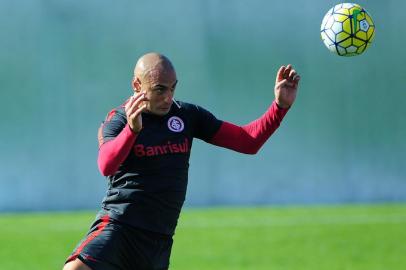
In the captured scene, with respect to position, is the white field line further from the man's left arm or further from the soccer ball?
the man's left arm

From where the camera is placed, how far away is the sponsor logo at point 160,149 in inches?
218

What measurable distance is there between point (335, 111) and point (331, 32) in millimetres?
7925

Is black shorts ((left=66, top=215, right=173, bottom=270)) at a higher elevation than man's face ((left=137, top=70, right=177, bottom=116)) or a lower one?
lower

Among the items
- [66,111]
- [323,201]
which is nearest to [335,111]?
[323,201]

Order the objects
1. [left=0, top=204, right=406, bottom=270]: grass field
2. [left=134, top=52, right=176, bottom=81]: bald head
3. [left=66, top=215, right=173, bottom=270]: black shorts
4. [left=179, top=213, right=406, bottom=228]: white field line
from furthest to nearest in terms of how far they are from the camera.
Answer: [left=179, top=213, right=406, bottom=228]: white field line < [left=0, top=204, right=406, bottom=270]: grass field < [left=134, top=52, right=176, bottom=81]: bald head < [left=66, top=215, right=173, bottom=270]: black shorts

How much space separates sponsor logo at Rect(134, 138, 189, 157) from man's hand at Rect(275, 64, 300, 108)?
0.70m

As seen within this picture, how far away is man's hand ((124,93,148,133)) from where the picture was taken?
509cm

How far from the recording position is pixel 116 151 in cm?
521

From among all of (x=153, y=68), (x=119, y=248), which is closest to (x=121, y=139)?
(x=153, y=68)

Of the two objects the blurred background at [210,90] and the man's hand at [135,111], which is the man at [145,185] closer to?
the man's hand at [135,111]

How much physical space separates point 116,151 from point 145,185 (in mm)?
437

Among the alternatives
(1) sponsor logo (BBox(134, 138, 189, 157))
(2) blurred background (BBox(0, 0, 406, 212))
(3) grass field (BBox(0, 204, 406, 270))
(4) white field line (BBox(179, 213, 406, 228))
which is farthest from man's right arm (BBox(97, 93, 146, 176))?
(2) blurred background (BBox(0, 0, 406, 212))

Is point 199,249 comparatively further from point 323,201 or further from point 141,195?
point 141,195

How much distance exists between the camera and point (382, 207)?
566 inches
